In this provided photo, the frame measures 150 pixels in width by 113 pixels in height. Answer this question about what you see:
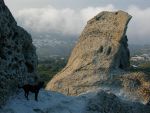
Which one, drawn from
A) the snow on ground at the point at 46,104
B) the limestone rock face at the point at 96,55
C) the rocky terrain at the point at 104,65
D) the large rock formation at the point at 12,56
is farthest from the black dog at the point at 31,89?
the limestone rock face at the point at 96,55

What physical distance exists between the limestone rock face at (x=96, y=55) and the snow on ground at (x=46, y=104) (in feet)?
33.8

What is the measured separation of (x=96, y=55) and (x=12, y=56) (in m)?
16.1

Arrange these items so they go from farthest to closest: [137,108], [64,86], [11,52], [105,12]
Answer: [105,12], [64,86], [137,108], [11,52]

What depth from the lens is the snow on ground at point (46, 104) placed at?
74.2 feet

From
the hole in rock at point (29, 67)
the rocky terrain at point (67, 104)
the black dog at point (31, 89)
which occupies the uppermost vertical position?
the hole in rock at point (29, 67)

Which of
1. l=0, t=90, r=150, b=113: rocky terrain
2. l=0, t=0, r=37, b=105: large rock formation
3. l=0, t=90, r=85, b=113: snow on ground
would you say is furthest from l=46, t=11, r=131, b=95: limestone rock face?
l=0, t=0, r=37, b=105: large rock formation

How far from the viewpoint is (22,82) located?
24.9 meters

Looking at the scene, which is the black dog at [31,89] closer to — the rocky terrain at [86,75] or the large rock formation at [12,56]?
the rocky terrain at [86,75]

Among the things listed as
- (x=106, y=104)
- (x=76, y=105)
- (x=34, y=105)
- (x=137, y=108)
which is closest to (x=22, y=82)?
(x=34, y=105)

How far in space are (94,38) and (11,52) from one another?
17754 mm

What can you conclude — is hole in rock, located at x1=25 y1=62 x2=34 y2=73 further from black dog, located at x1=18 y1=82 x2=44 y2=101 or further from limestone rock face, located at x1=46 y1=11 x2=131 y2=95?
limestone rock face, located at x1=46 y1=11 x2=131 y2=95

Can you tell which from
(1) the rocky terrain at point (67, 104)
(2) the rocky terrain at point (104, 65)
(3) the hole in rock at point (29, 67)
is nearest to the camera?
(1) the rocky terrain at point (67, 104)

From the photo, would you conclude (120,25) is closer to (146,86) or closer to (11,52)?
(146,86)

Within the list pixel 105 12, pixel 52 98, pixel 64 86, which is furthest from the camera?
pixel 105 12
